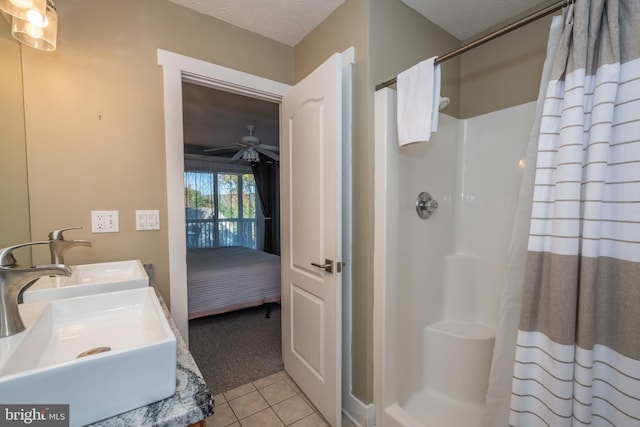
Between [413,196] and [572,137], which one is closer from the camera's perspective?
[572,137]

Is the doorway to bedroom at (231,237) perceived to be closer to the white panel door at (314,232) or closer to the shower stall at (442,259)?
the white panel door at (314,232)

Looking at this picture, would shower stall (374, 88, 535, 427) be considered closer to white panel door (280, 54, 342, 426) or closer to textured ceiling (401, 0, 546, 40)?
white panel door (280, 54, 342, 426)

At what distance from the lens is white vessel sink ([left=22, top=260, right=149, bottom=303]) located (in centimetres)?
103

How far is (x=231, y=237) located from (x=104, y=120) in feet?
14.6

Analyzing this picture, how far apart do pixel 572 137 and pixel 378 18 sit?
3.63 feet

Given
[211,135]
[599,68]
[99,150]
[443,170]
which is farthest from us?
[211,135]

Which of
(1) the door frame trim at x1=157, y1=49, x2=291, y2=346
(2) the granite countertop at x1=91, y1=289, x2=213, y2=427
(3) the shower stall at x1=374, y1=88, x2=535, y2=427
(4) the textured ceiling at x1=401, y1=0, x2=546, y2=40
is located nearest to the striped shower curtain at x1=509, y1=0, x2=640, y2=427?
(3) the shower stall at x1=374, y1=88, x2=535, y2=427

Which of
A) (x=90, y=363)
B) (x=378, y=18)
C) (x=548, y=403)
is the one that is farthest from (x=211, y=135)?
(x=548, y=403)

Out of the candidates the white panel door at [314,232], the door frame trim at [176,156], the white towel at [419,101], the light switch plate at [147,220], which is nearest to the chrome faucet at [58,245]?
the light switch plate at [147,220]

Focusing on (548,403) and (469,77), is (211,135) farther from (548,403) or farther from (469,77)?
(548,403)

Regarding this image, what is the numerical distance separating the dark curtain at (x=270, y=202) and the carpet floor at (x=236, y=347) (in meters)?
2.56

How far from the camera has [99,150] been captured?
1397 mm

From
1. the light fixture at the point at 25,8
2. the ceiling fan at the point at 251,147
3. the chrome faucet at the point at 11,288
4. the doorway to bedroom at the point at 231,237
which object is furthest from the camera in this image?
the ceiling fan at the point at 251,147

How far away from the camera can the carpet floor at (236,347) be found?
1998 mm
